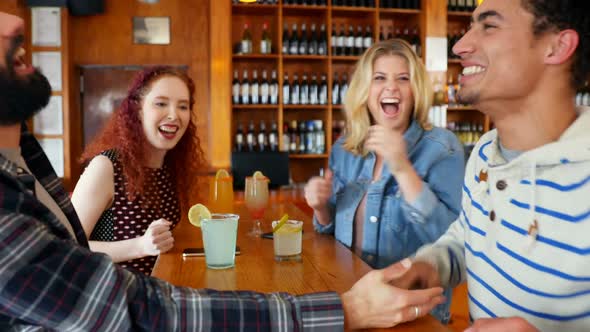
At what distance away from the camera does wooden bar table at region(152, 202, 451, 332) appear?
1.23 meters

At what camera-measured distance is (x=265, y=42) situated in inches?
218

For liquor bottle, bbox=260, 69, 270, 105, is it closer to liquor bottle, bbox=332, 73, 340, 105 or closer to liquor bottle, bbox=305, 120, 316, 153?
liquor bottle, bbox=305, 120, 316, 153

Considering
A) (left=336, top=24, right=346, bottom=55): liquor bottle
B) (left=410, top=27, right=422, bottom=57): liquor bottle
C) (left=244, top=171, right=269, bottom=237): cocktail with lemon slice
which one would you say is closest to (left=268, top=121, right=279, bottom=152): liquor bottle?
(left=336, top=24, right=346, bottom=55): liquor bottle

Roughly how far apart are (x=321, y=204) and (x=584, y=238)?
1036 mm

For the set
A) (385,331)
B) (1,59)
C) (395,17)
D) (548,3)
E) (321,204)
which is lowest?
(385,331)

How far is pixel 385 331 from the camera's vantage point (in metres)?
0.98

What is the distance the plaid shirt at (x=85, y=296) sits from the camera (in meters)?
0.73

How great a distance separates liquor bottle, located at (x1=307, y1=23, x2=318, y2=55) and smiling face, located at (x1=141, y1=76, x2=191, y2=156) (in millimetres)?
3551

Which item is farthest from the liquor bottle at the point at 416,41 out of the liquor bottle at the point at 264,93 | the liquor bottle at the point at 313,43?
the liquor bottle at the point at 264,93

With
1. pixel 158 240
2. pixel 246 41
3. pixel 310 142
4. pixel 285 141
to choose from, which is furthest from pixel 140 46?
pixel 158 240

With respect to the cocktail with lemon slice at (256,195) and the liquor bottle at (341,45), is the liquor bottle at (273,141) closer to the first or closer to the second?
the liquor bottle at (341,45)

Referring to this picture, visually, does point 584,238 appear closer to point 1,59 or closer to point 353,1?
point 1,59

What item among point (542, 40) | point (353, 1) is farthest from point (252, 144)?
point (542, 40)

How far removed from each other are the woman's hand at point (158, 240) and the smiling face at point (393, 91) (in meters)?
0.87
